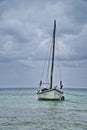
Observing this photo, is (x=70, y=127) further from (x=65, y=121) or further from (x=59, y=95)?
(x=59, y=95)

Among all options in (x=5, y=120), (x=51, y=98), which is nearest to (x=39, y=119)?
(x=5, y=120)

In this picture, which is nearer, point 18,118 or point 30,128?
point 30,128

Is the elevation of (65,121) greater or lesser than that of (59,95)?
lesser

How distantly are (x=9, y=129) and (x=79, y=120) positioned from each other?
27.5ft

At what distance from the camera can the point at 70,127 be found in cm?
2692

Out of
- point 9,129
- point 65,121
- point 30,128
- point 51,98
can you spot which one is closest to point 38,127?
point 30,128

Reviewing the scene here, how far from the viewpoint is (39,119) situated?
103ft

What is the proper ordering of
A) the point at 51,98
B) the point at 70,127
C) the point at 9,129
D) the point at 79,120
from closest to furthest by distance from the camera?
the point at 9,129, the point at 70,127, the point at 79,120, the point at 51,98

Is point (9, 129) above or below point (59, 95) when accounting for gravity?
below

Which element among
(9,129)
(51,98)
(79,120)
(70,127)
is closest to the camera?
(9,129)

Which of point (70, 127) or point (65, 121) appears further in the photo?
point (65, 121)

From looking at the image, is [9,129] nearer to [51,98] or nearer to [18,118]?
[18,118]

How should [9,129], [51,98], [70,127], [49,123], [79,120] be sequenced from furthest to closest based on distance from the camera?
[51,98] < [79,120] < [49,123] < [70,127] < [9,129]

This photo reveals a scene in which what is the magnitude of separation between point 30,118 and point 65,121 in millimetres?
3479
